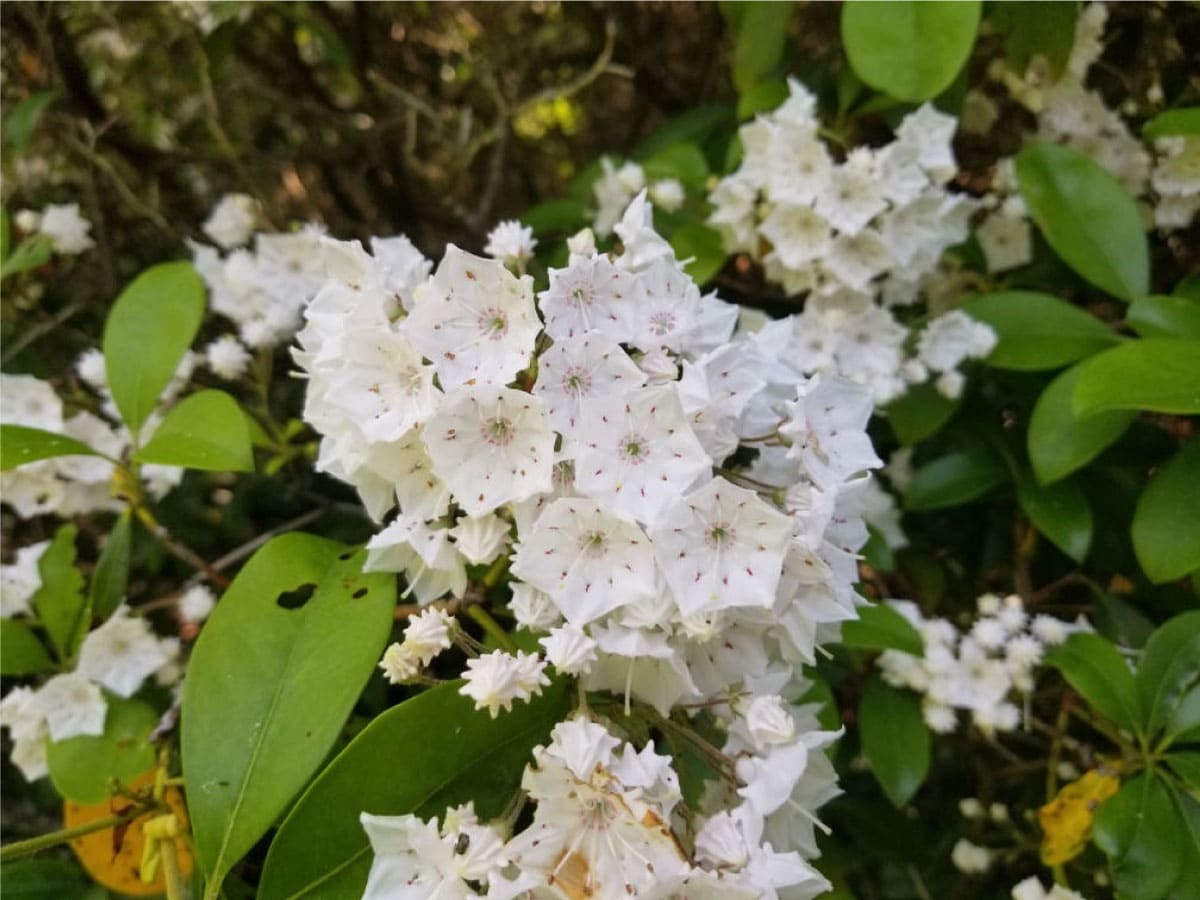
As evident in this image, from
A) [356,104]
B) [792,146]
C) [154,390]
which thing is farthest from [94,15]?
[792,146]

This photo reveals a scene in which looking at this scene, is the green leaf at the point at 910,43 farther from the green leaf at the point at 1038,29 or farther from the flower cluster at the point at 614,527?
the flower cluster at the point at 614,527

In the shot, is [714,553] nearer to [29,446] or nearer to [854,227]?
[854,227]

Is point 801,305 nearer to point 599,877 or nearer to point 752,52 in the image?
point 752,52

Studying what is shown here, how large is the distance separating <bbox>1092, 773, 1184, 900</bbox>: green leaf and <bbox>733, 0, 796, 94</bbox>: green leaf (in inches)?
47.5

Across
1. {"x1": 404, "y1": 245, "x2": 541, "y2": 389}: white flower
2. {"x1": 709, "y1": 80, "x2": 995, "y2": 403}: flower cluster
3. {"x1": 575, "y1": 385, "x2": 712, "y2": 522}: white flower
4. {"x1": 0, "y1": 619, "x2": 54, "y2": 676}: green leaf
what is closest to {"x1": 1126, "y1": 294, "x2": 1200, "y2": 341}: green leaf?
{"x1": 709, "y1": 80, "x2": 995, "y2": 403}: flower cluster

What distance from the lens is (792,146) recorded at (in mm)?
1488

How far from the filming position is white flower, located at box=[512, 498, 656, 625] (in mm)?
910

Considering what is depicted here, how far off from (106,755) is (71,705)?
0.10 meters

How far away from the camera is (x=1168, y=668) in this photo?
124cm

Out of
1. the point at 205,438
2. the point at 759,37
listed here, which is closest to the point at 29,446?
the point at 205,438

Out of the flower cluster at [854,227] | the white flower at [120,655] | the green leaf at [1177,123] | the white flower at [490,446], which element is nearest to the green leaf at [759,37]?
the flower cluster at [854,227]

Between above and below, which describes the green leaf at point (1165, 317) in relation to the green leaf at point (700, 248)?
below

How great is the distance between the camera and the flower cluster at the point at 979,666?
145cm

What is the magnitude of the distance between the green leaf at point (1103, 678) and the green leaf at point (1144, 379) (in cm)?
35
